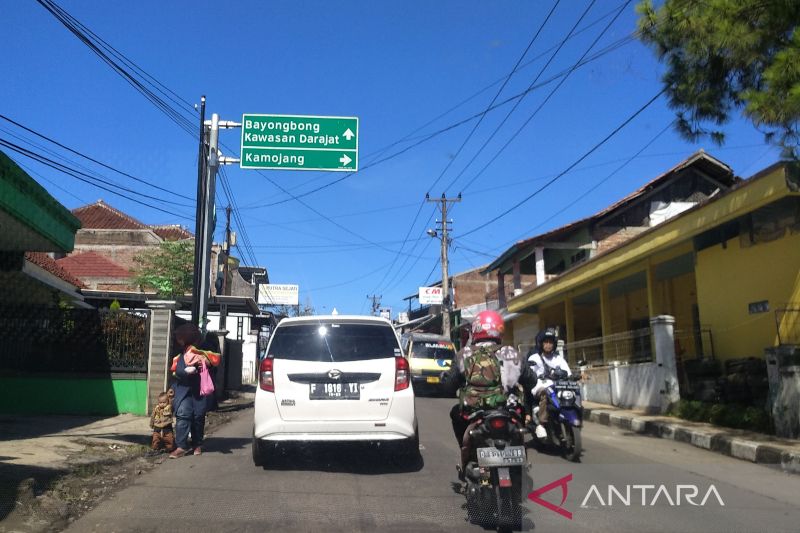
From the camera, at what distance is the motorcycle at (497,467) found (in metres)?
4.91

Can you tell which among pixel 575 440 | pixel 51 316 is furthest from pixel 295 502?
pixel 51 316

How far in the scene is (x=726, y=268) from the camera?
14.5 meters

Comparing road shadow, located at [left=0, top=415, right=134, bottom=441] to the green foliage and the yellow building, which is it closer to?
the green foliage

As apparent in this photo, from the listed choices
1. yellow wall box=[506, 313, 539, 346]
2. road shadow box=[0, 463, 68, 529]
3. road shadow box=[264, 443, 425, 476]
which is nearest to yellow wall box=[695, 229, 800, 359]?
road shadow box=[264, 443, 425, 476]

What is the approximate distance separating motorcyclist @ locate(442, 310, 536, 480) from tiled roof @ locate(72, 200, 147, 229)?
131 ft

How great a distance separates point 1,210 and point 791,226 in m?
13.3

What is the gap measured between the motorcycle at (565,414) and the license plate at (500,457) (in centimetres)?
368

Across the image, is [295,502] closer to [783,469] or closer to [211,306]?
[783,469]

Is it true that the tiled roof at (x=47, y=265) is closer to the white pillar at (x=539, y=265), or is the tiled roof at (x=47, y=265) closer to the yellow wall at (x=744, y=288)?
the yellow wall at (x=744, y=288)

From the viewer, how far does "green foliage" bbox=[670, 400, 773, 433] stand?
10.5 m

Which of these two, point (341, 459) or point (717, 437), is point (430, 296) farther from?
point (341, 459)

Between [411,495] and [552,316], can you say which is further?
[552,316]

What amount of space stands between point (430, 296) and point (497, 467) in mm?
43214

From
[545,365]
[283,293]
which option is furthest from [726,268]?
[283,293]
